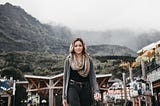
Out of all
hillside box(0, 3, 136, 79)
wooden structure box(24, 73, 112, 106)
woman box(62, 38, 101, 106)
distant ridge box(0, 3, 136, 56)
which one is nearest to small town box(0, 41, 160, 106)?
wooden structure box(24, 73, 112, 106)

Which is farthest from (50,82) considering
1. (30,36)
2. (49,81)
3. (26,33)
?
(26,33)

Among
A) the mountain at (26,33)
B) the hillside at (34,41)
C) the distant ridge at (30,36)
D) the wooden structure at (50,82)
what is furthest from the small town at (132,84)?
the mountain at (26,33)

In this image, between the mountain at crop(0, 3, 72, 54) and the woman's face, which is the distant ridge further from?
the woman's face

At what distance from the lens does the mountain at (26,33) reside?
112912mm

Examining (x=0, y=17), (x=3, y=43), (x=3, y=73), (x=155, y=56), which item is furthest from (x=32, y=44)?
(x=155, y=56)

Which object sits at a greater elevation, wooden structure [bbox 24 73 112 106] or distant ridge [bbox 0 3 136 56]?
distant ridge [bbox 0 3 136 56]

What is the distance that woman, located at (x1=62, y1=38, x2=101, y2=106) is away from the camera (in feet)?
9.75

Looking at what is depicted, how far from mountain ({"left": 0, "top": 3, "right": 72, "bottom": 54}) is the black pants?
9950cm

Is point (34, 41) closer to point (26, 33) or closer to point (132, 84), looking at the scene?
point (26, 33)

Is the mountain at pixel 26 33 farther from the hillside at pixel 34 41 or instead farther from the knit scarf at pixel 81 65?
the knit scarf at pixel 81 65

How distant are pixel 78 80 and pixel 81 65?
16 centimetres

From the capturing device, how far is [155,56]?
11.9m

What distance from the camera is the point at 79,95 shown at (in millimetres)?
2984

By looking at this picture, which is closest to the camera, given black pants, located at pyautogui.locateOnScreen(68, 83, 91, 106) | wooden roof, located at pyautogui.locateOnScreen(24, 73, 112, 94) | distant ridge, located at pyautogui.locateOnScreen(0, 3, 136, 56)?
black pants, located at pyautogui.locateOnScreen(68, 83, 91, 106)
